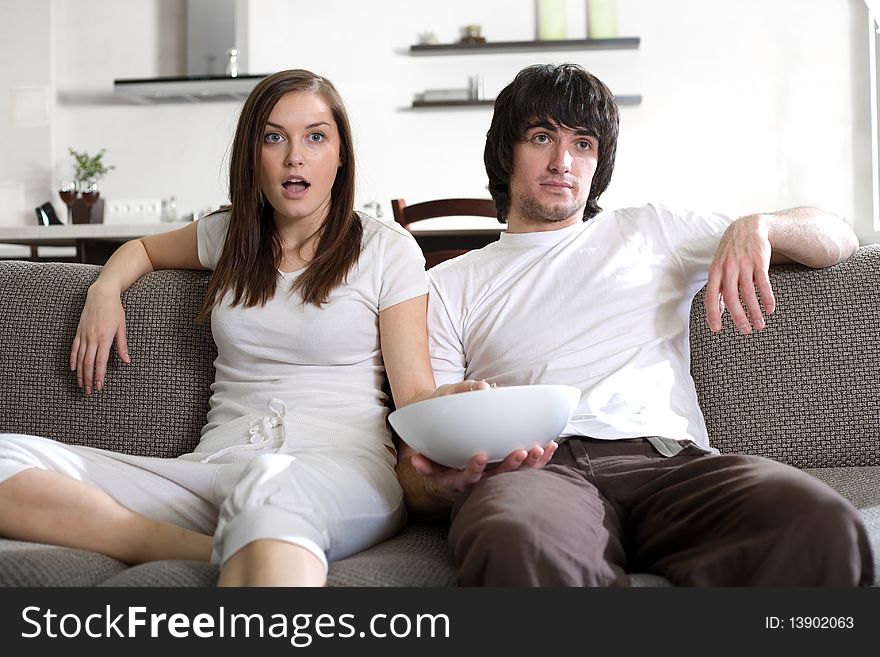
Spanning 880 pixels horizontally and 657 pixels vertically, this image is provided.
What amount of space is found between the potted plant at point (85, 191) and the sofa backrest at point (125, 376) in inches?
125

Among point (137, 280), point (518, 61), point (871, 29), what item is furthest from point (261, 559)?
point (871, 29)

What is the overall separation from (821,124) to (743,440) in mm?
3800

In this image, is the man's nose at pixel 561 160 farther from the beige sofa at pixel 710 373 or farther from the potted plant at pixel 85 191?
the potted plant at pixel 85 191

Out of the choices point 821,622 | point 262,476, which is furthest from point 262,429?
point 821,622

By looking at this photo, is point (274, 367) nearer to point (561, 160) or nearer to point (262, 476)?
point (262, 476)

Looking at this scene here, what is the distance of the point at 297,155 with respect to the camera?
5.20ft

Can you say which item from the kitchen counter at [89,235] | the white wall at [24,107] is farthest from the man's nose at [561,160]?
the white wall at [24,107]

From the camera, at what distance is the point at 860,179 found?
4.86 metres

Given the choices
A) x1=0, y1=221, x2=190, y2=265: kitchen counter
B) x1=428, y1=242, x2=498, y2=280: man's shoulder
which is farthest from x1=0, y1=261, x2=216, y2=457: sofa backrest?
x1=0, y1=221, x2=190, y2=265: kitchen counter

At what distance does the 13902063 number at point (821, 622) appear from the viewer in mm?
956

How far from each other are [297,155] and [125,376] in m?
0.54

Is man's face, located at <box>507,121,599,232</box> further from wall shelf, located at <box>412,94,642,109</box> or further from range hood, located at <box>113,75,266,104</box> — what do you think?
range hood, located at <box>113,75,266,104</box>

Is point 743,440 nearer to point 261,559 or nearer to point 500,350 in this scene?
point 500,350

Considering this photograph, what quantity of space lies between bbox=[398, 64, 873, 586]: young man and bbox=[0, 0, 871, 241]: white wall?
3.19 m
